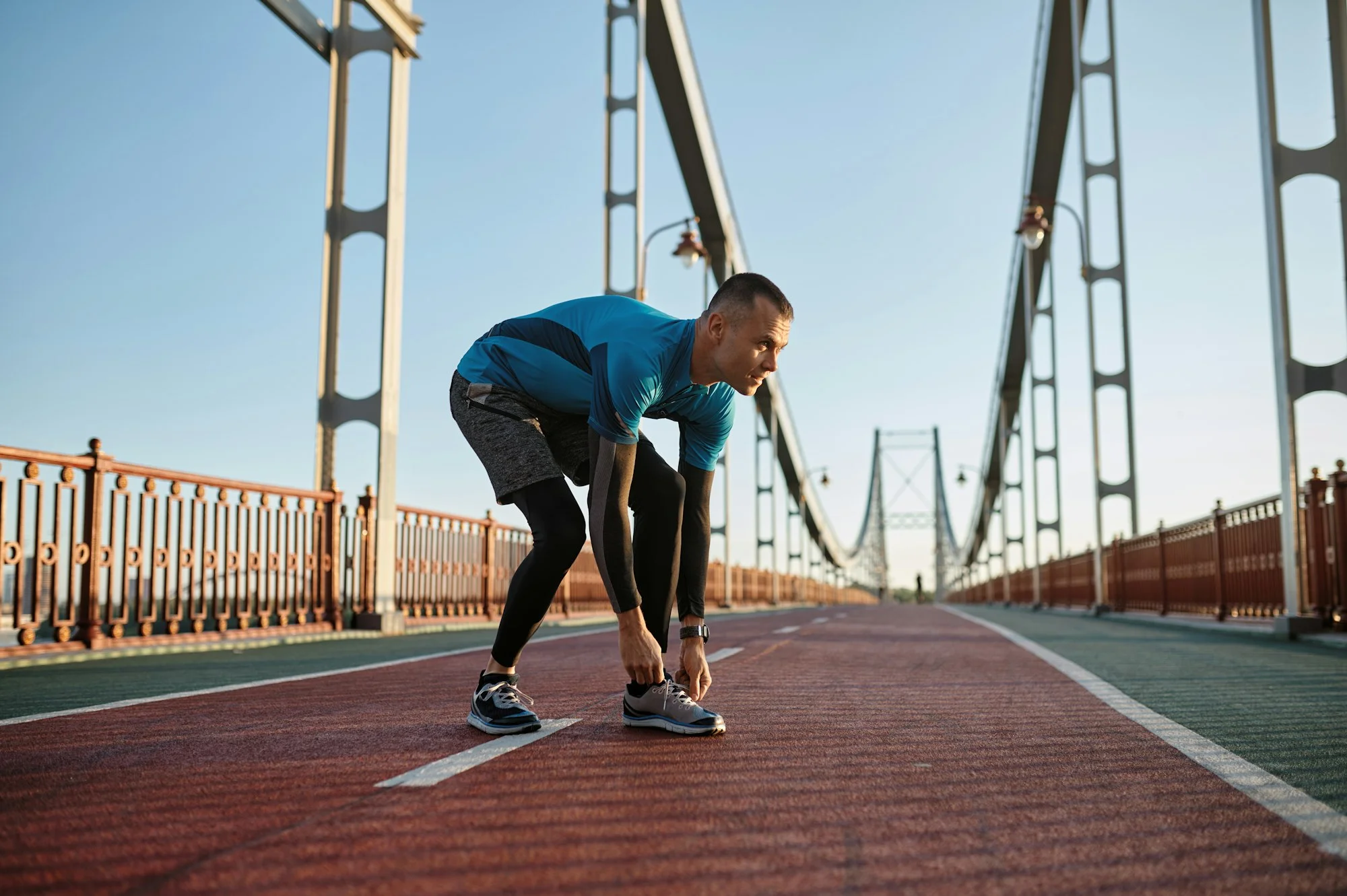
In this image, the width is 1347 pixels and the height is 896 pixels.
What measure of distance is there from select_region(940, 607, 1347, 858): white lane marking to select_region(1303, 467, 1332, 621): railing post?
554cm

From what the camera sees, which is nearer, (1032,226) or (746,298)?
(746,298)

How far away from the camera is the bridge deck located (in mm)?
1605

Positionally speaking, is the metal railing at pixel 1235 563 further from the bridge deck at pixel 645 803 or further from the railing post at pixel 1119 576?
the bridge deck at pixel 645 803

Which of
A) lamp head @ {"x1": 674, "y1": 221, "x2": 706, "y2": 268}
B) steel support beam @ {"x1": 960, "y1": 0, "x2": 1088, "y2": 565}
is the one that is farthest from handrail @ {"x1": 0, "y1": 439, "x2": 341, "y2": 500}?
steel support beam @ {"x1": 960, "y1": 0, "x2": 1088, "y2": 565}

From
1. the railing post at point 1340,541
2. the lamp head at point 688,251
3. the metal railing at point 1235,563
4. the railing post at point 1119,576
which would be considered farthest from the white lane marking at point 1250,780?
the lamp head at point 688,251

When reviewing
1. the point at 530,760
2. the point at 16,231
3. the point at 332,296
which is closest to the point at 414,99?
the point at 332,296

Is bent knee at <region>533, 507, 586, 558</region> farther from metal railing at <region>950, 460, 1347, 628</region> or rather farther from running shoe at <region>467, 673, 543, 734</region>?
metal railing at <region>950, 460, 1347, 628</region>

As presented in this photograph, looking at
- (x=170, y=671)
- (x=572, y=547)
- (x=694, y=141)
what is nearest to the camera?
(x=572, y=547)

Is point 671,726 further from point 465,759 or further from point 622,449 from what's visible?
point 622,449

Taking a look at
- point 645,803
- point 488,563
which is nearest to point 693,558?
point 645,803

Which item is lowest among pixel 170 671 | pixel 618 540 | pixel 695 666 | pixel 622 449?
pixel 170 671

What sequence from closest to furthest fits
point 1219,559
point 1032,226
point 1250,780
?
point 1250,780, point 1219,559, point 1032,226

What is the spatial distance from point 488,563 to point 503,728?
34.9 feet

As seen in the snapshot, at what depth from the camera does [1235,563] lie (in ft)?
36.7
